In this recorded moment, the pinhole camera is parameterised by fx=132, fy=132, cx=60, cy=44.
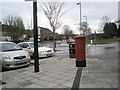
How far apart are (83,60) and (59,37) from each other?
71.2 metres

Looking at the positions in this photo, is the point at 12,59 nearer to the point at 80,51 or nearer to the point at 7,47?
the point at 7,47

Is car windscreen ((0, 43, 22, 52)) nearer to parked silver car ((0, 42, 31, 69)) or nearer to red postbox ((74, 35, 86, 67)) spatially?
parked silver car ((0, 42, 31, 69))

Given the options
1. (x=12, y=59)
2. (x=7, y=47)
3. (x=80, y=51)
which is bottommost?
(x=12, y=59)

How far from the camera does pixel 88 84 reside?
4.20 meters

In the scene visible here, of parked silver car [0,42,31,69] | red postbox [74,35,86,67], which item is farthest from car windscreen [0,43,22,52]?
red postbox [74,35,86,67]

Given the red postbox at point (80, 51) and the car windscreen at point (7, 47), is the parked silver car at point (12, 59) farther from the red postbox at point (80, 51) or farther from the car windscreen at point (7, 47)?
the red postbox at point (80, 51)

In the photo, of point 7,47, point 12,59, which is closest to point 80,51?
point 12,59

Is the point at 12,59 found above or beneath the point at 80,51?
beneath

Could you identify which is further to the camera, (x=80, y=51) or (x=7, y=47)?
(x=7, y=47)

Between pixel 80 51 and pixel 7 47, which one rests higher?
pixel 7 47

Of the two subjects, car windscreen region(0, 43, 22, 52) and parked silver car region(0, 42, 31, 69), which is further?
car windscreen region(0, 43, 22, 52)

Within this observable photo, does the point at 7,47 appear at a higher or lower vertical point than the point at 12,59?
higher

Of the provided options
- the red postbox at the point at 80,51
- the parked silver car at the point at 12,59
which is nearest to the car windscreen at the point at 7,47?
the parked silver car at the point at 12,59

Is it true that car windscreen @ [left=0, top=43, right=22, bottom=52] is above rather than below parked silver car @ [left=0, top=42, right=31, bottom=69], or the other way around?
above
